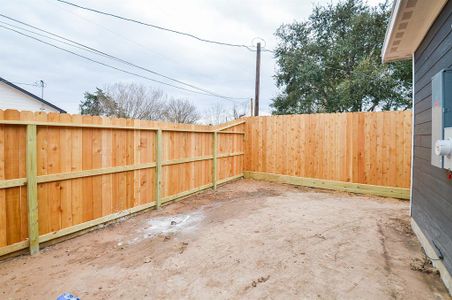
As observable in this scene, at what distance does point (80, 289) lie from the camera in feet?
7.13

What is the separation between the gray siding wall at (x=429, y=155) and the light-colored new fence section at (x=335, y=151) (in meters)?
2.10

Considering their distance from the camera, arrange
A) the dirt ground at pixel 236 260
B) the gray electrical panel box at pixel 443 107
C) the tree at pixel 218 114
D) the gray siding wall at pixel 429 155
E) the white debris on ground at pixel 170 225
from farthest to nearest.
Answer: the tree at pixel 218 114 < the white debris on ground at pixel 170 225 < the gray siding wall at pixel 429 155 < the dirt ground at pixel 236 260 < the gray electrical panel box at pixel 443 107

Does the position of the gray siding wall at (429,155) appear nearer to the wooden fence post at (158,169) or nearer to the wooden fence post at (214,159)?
the wooden fence post at (158,169)

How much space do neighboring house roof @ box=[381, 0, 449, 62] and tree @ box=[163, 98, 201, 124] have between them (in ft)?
57.3

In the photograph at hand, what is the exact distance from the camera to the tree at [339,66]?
9398 millimetres

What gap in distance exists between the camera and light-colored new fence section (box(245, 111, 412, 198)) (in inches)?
220

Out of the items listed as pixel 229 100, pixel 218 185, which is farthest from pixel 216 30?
pixel 229 100

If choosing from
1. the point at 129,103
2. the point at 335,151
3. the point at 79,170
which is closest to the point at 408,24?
the point at 335,151

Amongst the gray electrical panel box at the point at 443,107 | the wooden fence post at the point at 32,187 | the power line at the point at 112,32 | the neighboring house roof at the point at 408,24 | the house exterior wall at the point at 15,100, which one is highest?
the power line at the point at 112,32

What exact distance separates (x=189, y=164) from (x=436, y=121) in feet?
13.9

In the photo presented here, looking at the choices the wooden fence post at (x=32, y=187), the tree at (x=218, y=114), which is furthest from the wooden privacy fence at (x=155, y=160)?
the tree at (x=218, y=114)

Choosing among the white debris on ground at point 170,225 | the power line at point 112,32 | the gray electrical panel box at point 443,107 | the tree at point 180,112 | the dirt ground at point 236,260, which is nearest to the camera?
the gray electrical panel box at point 443,107

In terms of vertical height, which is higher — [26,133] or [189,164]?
[26,133]

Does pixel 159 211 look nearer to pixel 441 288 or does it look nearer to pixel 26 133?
pixel 26 133
